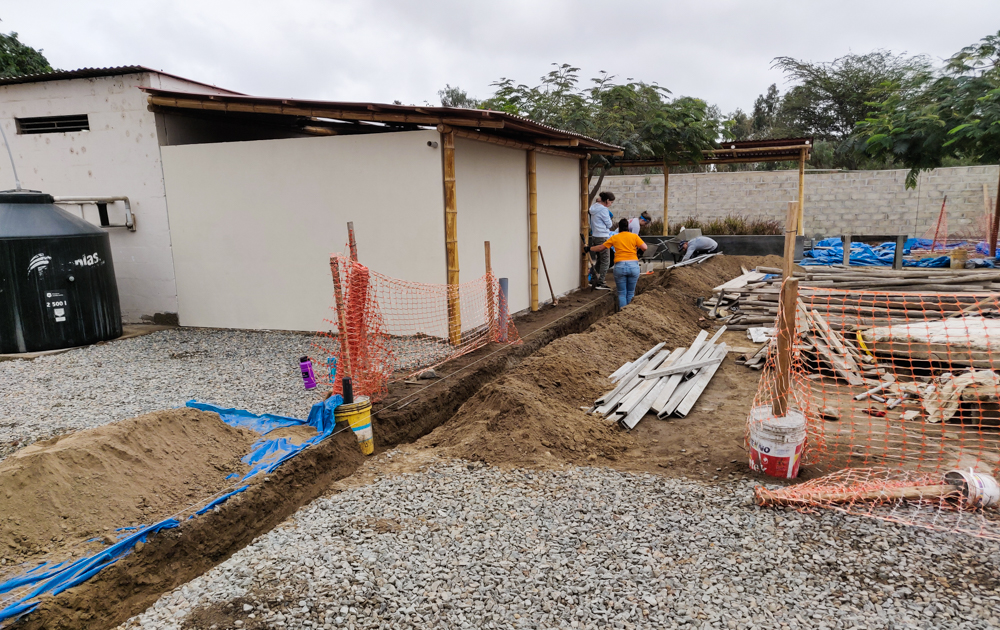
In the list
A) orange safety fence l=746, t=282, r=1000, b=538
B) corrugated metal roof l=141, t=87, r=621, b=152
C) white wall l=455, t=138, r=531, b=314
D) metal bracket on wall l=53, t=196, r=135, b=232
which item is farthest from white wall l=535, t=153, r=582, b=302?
metal bracket on wall l=53, t=196, r=135, b=232

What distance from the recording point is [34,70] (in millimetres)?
19766

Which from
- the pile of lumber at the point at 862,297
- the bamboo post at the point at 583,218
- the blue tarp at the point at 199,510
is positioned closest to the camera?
the blue tarp at the point at 199,510

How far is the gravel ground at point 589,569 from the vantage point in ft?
Answer: 10.2

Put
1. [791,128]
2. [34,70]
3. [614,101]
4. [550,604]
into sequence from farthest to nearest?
[791,128]
[34,70]
[614,101]
[550,604]

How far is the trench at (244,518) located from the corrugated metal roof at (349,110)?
3135 millimetres

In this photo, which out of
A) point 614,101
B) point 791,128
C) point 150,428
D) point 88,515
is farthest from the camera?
point 791,128

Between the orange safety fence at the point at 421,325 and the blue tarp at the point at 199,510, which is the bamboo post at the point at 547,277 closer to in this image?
the orange safety fence at the point at 421,325

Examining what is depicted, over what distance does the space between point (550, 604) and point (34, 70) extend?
24466 mm

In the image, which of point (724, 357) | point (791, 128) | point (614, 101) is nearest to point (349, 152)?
point (724, 357)

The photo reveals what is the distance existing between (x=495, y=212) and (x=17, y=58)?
18.5 m

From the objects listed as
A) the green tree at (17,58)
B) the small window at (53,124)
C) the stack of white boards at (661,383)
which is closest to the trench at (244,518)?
the stack of white boards at (661,383)

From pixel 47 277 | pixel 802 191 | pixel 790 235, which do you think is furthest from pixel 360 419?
pixel 802 191

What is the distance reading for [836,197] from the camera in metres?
20.3

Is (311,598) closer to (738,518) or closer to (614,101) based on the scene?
(738,518)
